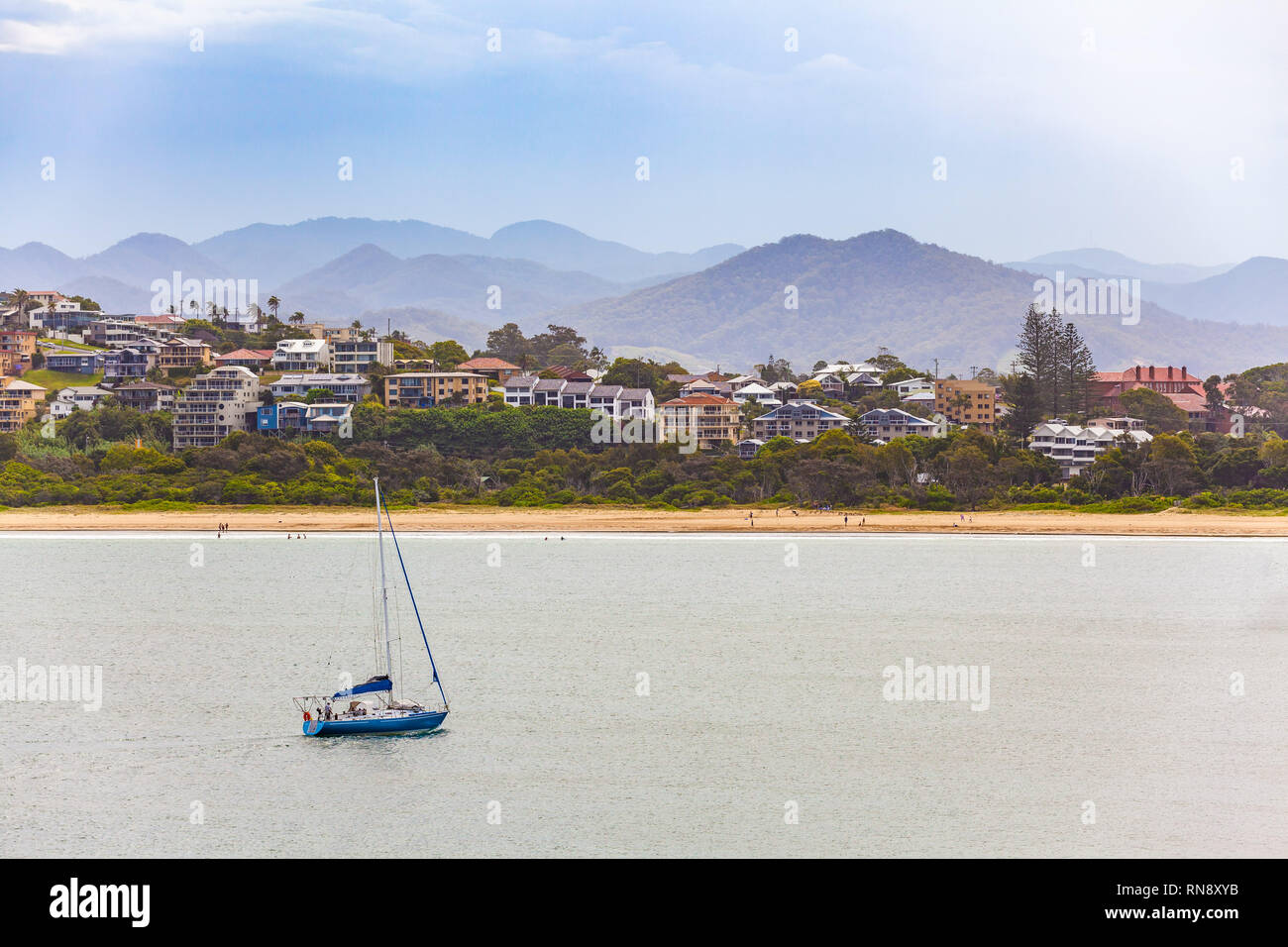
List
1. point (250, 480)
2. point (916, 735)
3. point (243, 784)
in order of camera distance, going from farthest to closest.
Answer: point (250, 480)
point (916, 735)
point (243, 784)

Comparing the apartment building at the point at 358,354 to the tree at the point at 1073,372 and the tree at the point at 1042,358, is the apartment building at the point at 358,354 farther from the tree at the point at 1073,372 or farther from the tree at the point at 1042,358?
the tree at the point at 1073,372

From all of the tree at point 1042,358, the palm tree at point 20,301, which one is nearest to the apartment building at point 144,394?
the palm tree at point 20,301

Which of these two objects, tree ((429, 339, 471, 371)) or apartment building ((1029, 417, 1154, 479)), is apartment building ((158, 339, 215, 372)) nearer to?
tree ((429, 339, 471, 371))

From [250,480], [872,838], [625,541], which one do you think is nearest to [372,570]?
[625,541]

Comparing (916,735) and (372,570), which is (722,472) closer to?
(372,570)

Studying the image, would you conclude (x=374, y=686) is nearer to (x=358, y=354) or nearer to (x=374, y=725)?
(x=374, y=725)

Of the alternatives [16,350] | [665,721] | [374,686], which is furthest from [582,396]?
[374,686]
